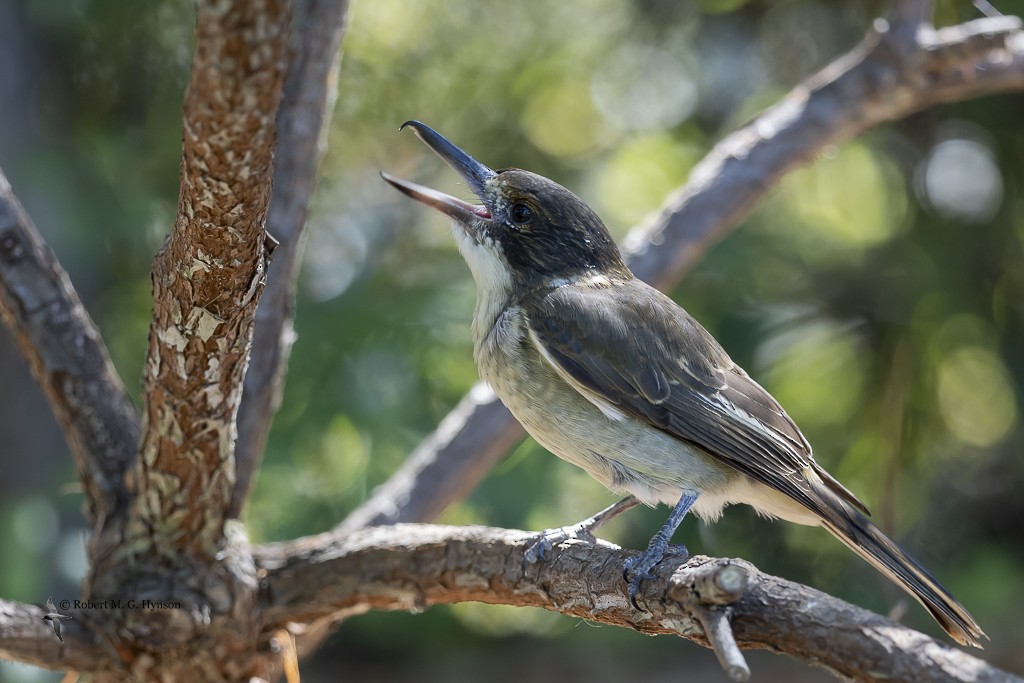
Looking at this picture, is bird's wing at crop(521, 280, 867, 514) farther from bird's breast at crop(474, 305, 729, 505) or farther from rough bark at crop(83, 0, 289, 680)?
rough bark at crop(83, 0, 289, 680)

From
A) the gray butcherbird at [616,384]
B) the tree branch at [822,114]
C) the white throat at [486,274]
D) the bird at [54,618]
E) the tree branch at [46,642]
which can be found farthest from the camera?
the tree branch at [822,114]

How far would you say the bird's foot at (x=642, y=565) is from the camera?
92.7 inches

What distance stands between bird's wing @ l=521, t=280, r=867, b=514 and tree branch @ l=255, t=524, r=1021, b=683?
0.53 meters

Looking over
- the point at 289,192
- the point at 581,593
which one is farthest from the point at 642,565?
the point at 289,192

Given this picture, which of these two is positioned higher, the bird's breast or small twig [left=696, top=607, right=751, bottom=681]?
the bird's breast

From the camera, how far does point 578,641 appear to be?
530 centimetres

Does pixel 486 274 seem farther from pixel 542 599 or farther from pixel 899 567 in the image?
pixel 899 567

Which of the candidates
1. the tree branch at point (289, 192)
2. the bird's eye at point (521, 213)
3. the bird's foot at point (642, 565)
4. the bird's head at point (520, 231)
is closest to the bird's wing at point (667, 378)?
the bird's head at point (520, 231)

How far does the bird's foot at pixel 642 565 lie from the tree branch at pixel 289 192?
50.9 inches

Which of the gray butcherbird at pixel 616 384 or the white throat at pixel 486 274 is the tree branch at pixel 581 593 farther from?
the white throat at pixel 486 274

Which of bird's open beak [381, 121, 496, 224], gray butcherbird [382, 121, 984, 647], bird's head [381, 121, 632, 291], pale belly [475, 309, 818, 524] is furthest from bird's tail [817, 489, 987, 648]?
bird's open beak [381, 121, 496, 224]

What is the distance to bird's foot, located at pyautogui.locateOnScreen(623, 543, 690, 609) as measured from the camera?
7.73ft

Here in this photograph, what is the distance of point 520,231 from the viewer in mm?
3463

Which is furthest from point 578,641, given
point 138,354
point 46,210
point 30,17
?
point 30,17
